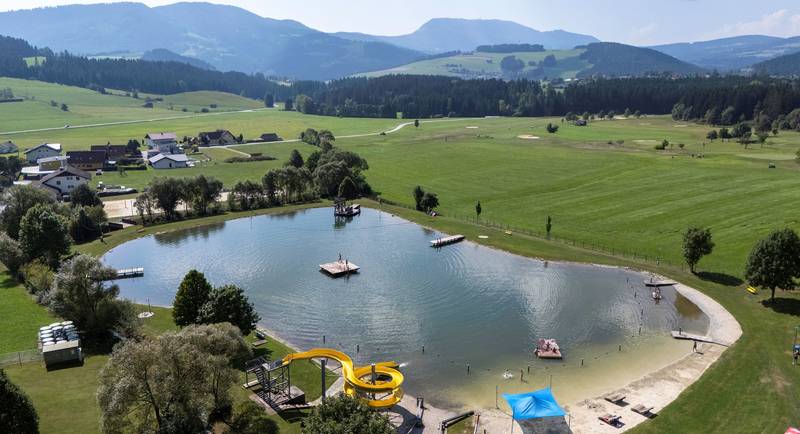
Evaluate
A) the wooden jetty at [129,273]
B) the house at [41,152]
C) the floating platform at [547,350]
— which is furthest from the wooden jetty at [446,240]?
the house at [41,152]

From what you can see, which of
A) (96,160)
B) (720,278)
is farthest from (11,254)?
(720,278)

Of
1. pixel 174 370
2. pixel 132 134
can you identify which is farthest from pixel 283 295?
pixel 132 134

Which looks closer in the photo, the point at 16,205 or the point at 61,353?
the point at 61,353

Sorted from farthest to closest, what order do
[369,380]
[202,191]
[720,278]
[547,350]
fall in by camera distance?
[202,191] → [720,278] → [547,350] → [369,380]

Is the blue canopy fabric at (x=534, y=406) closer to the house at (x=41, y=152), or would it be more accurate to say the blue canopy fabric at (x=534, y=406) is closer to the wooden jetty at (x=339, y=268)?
the wooden jetty at (x=339, y=268)

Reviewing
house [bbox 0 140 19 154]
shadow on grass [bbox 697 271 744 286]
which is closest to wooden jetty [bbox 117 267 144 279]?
shadow on grass [bbox 697 271 744 286]

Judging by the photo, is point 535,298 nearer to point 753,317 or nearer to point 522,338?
point 522,338

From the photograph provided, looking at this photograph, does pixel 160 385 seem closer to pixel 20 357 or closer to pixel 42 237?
pixel 20 357
